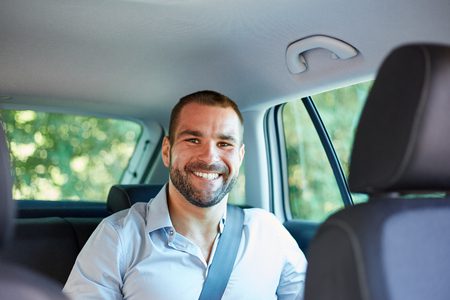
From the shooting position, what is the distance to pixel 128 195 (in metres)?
3.52

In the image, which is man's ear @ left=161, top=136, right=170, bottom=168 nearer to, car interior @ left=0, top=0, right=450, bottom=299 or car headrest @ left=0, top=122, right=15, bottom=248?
car interior @ left=0, top=0, right=450, bottom=299

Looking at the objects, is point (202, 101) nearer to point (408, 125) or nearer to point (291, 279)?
point (291, 279)

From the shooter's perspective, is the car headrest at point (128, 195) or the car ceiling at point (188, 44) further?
the car headrest at point (128, 195)

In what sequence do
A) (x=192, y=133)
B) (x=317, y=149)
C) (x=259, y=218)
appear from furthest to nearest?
(x=317, y=149) → (x=259, y=218) → (x=192, y=133)

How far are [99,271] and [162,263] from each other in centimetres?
24

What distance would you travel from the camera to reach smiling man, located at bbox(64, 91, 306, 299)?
2.66m

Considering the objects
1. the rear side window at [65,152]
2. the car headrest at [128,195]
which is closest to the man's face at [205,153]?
the car headrest at [128,195]

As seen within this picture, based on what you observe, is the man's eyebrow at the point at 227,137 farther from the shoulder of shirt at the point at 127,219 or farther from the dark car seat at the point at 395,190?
the dark car seat at the point at 395,190

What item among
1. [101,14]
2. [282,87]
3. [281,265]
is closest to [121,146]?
[282,87]

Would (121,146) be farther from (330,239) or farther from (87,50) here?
(330,239)

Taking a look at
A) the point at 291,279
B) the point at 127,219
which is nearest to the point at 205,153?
the point at 127,219

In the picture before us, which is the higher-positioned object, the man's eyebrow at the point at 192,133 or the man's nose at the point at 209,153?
the man's eyebrow at the point at 192,133

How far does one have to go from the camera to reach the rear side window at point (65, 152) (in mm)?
4496

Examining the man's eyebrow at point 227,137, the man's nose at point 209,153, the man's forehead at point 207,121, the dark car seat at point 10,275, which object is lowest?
the dark car seat at point 10,275
